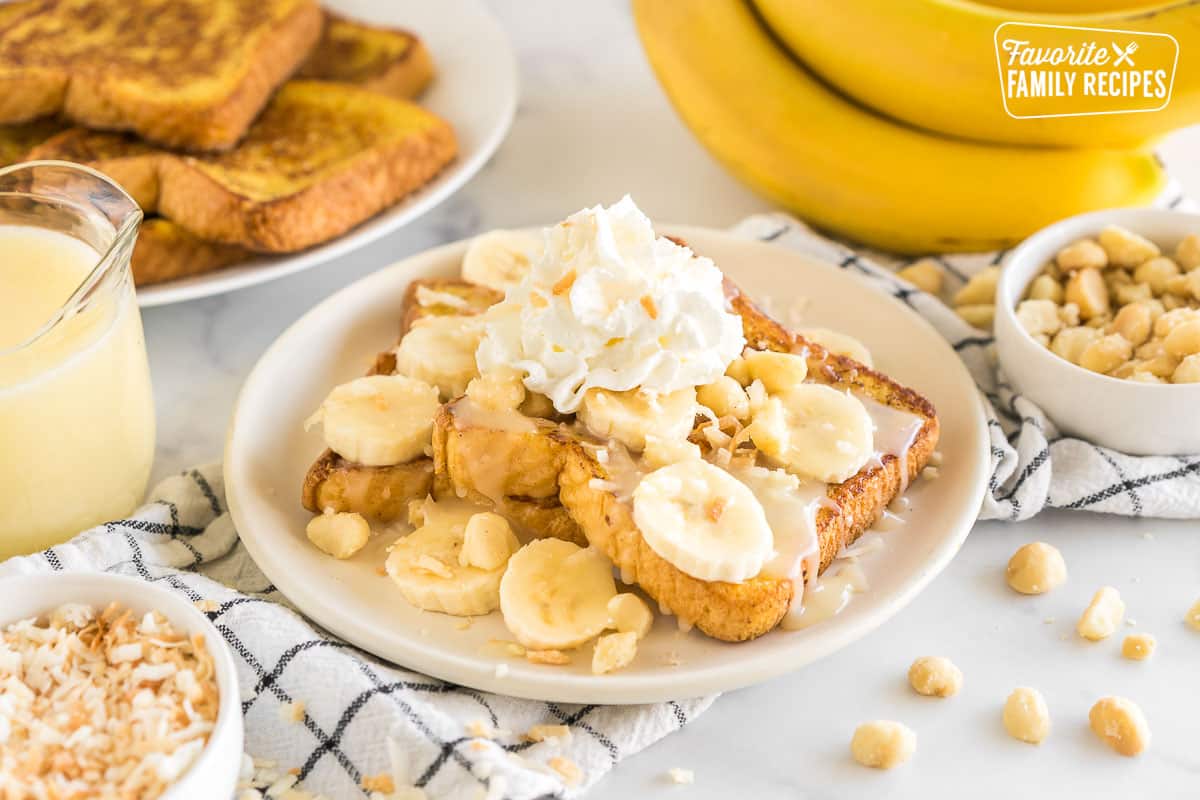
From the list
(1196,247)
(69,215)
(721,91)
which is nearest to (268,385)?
(69,215)

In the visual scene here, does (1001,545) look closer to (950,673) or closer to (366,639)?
(950,673)

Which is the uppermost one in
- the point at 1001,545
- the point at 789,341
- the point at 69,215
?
the point at 69,215

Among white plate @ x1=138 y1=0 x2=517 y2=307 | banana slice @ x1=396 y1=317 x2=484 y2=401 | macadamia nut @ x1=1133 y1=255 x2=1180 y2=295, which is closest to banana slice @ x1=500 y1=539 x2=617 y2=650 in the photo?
banana slice @ x1=396 y1=317 x2=484 y2=401

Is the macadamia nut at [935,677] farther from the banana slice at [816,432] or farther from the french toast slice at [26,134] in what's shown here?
the french toast slice at [26,134]

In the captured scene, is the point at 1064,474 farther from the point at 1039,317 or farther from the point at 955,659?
the point at 955,659

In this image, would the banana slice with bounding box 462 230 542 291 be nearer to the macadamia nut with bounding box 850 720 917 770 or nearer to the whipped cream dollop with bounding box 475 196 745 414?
the whipped cream dollop with bounding box 475 196 745 414

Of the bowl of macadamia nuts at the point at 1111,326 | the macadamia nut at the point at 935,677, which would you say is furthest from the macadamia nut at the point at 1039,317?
the macadamia nut at the point at 935,677

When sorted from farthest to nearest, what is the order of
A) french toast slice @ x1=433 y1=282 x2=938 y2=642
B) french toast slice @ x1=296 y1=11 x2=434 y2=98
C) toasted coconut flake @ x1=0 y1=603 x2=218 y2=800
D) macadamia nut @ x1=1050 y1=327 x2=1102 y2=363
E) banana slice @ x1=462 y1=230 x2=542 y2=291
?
french toast slice @ x1=296 y1=11 x2=434 y2=98 → banana slice @ x1=462 y1=230 x2=542 y2=291 → macadamia nut @ x1=1050 y1=327 x2=1102 y2=363 → french toast slice @ x1=433 y1=282 x2=938 y2=642 → toasted coconut flake @ x1=0 y1=603 x2=218 y2=800
